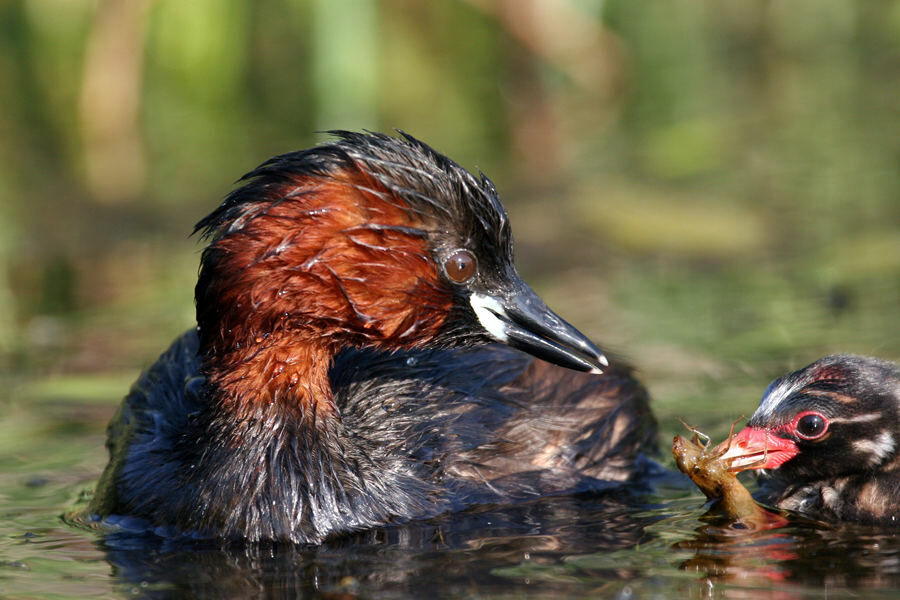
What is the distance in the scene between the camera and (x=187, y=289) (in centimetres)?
983

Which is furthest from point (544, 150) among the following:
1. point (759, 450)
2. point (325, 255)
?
point (325, 255)

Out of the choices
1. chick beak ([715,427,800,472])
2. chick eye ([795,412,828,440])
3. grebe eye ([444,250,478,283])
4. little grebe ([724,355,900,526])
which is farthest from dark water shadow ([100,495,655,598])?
grebe eye ([444,250,478,283])

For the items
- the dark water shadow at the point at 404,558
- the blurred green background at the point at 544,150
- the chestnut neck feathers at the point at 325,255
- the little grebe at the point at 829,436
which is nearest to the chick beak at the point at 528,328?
the chestnut neck feathers at the point at 325,255

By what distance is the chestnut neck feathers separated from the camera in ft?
17.5

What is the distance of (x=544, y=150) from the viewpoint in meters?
12.5

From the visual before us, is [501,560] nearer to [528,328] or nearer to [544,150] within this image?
[528,328]

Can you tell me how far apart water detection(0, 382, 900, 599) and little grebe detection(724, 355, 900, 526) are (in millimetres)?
318

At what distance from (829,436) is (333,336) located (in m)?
2.06

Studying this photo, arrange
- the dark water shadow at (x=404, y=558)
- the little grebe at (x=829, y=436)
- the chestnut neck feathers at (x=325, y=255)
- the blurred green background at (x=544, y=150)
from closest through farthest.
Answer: the dark water shadow at (x=404, y=558)
the chestnut neck feathers at (x=325, y=255)
the little grebe at (x=829, y=436)
the blurred green background at (x=544, y=150)

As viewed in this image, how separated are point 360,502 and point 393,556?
43 cm

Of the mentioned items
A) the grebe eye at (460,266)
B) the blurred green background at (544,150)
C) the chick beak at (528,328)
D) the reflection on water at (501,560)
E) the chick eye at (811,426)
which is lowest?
the reflection on water at (501,560)

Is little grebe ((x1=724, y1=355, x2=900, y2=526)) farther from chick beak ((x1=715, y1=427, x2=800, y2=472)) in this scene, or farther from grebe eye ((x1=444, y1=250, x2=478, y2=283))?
grebe eye ((x1=444, y1=250, x2=478, y2=283))

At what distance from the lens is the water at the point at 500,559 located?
4574 mm

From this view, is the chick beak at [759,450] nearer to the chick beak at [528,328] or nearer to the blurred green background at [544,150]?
the chick beak at [528,328]
